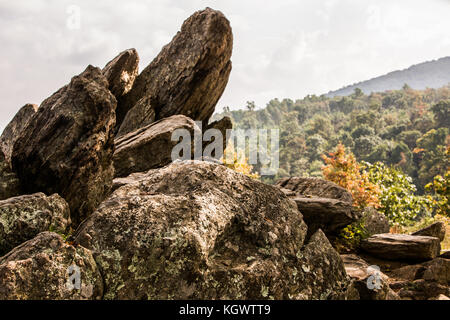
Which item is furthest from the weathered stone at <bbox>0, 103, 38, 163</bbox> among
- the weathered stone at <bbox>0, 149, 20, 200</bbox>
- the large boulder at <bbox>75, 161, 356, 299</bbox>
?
the large boulder at <bbox>75, 161, 356, 299</bbox>

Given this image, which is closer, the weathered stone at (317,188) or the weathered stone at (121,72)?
the weathered stone at (317,188)

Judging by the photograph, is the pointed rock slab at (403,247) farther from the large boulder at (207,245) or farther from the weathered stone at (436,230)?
the large boulder at (207,245)

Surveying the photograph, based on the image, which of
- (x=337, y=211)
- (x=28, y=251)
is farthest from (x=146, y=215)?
(x=337, y=211)

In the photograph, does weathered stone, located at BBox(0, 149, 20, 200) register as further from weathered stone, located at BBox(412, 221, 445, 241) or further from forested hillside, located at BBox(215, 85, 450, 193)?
forested hillside, located at BBox(215, 85, 450, 193)

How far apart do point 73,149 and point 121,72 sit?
7704mm

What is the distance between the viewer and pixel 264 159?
111 metres

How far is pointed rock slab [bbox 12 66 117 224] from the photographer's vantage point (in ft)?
23.7

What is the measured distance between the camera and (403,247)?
9672mm

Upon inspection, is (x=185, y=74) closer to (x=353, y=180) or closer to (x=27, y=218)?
(x=27, y=218)

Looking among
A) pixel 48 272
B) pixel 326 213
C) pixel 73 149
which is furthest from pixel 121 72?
pixel 48 272

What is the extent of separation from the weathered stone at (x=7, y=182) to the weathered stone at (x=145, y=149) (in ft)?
12.0

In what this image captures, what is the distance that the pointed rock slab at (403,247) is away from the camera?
9.39 meters

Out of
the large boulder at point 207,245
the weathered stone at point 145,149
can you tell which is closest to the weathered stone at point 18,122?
the weathered stone at point 145,149
